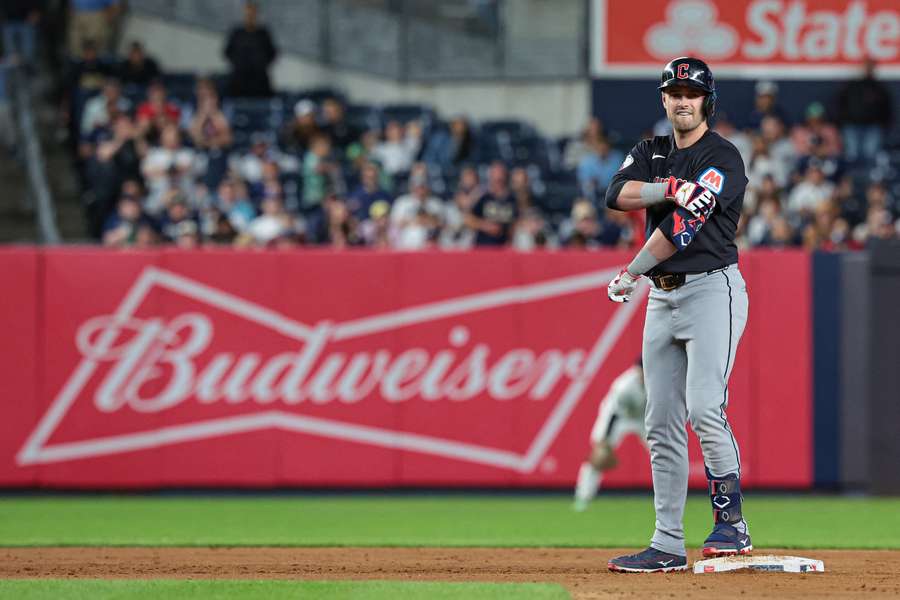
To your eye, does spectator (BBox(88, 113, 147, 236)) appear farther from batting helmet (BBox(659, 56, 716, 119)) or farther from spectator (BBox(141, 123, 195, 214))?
batting helmet (BBox(659, 56, 716, 119))

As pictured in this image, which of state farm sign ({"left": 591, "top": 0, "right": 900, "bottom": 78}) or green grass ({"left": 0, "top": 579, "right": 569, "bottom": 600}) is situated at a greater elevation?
state farm sign ({"left": 591, "top": 0, "right": 900, "bottom": 78})

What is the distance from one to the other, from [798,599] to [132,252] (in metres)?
8.04

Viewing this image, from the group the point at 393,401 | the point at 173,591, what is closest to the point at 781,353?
the point at 393,401

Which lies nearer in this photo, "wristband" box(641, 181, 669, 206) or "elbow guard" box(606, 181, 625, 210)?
"wristband" box(641, 181, 669, 206)

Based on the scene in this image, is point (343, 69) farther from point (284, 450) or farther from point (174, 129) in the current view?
point (284, 450)

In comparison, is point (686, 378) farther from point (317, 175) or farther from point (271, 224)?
point (317, 175)

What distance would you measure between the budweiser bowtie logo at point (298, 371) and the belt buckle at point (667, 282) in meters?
6.00

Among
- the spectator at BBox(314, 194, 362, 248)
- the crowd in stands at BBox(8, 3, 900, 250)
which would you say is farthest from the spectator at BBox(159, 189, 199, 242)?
the spectator at BBox(314, 194, 362, 248)

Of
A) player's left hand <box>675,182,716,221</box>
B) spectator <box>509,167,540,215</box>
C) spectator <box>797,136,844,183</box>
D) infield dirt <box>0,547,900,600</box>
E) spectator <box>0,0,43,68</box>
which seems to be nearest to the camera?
infield dirt <box>0,547,900,600</box>

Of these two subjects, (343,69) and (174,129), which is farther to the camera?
(343,69)

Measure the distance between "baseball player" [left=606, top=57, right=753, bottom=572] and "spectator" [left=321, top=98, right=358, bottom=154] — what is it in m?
9.71

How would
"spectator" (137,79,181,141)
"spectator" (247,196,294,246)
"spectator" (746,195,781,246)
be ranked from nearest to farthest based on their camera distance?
"spectator" (247,196,294,246) < "spectator" (746,195,781,246) < "spectator" (137,79,181,141)

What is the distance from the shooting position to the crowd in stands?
14.1 metres

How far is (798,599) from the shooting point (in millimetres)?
5926
